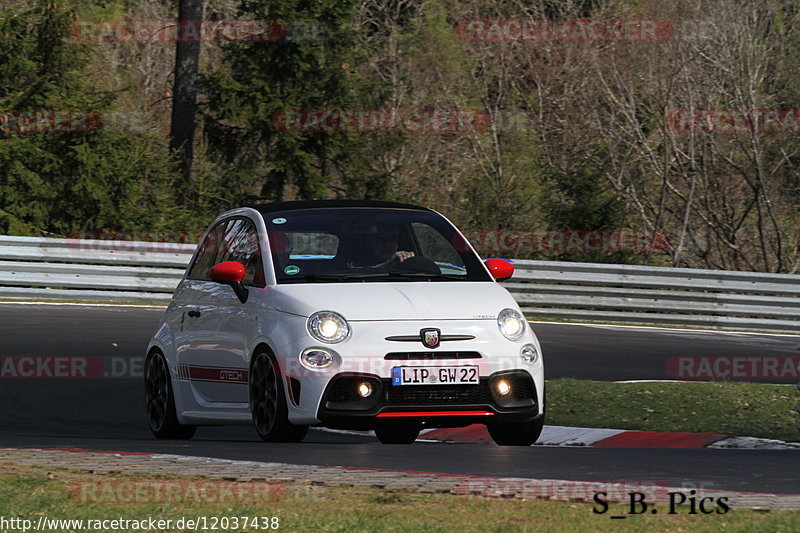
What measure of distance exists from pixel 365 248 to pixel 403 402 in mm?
1454

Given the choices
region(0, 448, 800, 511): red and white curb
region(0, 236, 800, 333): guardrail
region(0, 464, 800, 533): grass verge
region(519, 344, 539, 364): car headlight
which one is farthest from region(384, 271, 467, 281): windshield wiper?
region(0, 236, 800, 333): guardrail

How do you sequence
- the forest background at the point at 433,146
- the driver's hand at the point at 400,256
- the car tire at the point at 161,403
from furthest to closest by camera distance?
the forest background at the point at 433,146 < the car tire at the point at 161,403 < the driver's hand at the point at 400,256

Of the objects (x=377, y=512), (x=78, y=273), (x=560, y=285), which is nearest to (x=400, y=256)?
(x=377, y=512)

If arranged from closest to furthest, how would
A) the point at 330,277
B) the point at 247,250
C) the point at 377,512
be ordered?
the point at 377,512 → the point at 330,277 → the point at 247,250

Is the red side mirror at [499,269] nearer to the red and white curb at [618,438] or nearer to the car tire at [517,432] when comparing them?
the car tire at [517,432]

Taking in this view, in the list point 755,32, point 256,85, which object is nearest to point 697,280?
point 755,32

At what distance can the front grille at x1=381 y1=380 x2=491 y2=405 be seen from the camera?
809 cm

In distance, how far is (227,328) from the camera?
352 inches

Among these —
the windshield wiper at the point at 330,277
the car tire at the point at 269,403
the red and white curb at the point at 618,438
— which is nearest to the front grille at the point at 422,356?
the car tire at the point at 269,403

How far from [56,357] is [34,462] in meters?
6.68

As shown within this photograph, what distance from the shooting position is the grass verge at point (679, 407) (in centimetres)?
1103

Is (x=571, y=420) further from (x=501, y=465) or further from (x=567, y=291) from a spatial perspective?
(x=567, y=291)

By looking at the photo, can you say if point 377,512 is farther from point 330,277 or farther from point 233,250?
point 233,250

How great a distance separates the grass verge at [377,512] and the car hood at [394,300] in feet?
5.85
